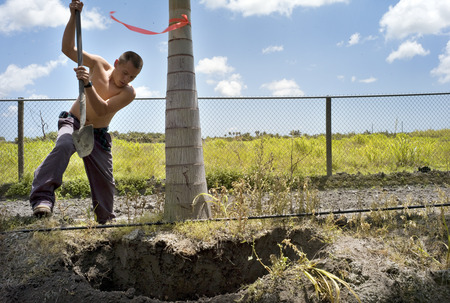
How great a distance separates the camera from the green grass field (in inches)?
289

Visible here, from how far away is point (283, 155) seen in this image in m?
7.88

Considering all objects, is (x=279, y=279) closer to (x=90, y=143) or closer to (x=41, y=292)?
(x=41, y=292)

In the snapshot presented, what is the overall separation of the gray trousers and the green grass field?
3118 mm

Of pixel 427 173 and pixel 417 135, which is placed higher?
pixel 417 135

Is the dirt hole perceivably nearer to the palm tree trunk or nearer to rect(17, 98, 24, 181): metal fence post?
the palm tree trunk

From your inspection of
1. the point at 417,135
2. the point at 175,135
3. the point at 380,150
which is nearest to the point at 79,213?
the point at 175,135

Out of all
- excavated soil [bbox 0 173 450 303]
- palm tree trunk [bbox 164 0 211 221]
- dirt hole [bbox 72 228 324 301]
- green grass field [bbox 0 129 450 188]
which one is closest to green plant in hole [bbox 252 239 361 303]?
excavated soil [bbox 0 173 450 303]

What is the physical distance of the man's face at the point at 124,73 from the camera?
11.7 feet

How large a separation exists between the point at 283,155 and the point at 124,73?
16.1 feet

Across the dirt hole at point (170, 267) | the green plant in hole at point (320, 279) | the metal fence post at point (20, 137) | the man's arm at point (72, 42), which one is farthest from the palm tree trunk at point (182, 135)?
the metal fence post at point (20, 137)

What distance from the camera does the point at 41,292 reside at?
97.0 inches

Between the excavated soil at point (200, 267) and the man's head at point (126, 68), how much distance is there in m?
1.48

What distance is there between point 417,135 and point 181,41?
7.74 meters

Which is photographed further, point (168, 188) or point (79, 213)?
point (79, 213)
